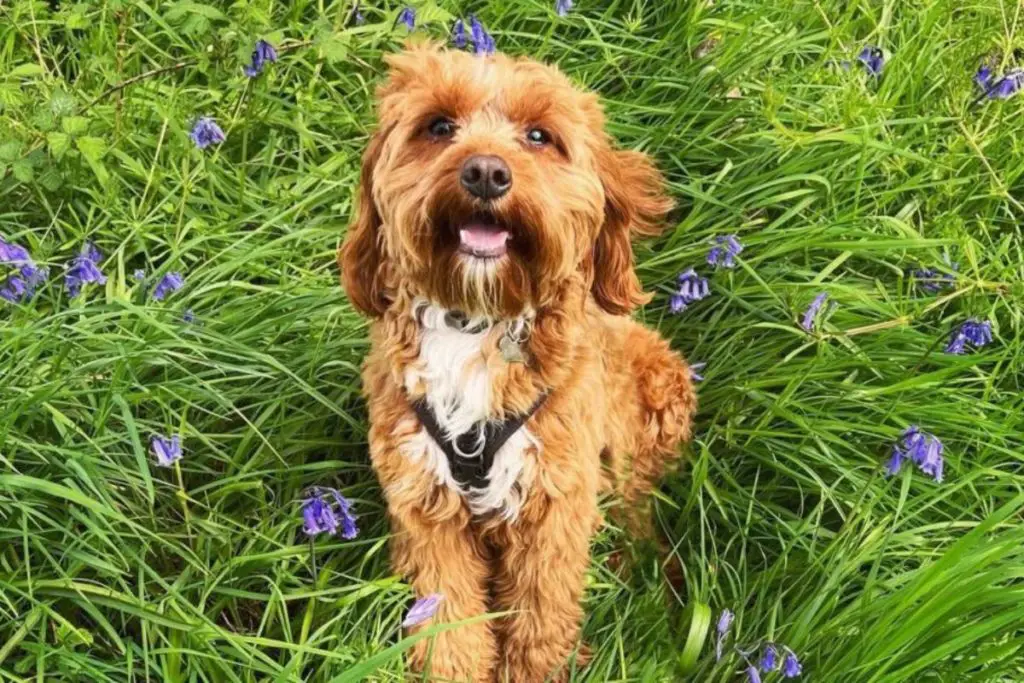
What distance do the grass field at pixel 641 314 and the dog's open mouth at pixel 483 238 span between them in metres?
0.88

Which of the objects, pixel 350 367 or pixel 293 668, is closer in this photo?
pixel 293 668

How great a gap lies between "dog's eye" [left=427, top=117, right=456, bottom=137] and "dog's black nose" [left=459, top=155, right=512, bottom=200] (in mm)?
325

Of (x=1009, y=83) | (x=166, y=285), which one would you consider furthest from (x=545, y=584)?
(x=1009, y=83)

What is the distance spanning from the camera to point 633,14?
445 centimetres

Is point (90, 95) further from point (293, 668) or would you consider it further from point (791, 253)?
point (791, 253)

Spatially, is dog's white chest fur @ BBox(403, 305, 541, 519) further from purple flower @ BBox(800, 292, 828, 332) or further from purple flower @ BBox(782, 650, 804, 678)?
purple flower @ BBox(800, 292, 828, 332)

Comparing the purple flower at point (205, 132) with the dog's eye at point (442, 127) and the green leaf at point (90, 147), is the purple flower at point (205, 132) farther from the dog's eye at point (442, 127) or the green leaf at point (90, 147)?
the dog's eye at point (442, 127)

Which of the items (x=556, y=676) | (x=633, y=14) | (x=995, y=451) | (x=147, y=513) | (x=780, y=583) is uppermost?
(x=633, y=14)

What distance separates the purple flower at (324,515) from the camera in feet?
8.30

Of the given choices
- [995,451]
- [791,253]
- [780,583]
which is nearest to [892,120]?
[791,253]

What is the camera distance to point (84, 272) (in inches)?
115

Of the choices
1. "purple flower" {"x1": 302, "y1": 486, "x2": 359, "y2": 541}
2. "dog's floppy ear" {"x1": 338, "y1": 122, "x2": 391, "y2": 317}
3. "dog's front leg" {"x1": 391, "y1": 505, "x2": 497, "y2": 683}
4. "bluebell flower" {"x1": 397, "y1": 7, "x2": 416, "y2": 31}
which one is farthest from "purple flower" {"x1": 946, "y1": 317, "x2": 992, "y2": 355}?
"bluebell flower" {"x1": 397, "y1": 7, "x2": 416, "y2": 31}

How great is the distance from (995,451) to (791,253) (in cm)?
103

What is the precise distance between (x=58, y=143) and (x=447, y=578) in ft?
6.34
